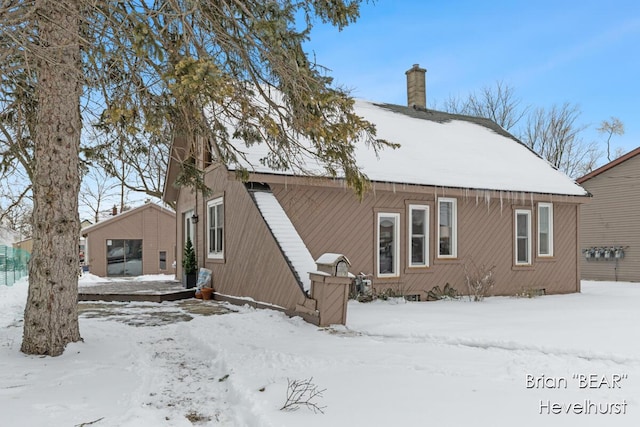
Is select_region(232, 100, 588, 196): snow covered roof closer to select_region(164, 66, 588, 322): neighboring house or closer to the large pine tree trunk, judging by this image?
select_region(164, 66, 588, 322): neighboring house

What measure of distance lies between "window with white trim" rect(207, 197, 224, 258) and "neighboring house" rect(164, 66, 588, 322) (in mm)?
37

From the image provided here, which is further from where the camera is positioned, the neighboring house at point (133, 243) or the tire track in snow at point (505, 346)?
the neighboring house at point (133, 243)

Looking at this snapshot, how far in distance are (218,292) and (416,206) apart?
4.85 m

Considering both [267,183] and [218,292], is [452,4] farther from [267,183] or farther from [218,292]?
[218,292]

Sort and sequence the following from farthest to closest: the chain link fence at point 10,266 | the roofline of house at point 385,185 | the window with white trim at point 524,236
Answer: the chain link fence at point 10,266
the window with white trim at point 524,236
the roofline of house at point 385,185

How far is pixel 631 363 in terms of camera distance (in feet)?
16.1

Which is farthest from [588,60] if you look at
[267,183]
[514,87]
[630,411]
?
[630,411]

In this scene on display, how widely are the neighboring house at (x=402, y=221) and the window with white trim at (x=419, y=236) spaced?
0.08 ft

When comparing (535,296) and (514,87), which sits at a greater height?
(514,87)

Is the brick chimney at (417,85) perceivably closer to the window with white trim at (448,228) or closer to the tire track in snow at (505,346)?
the window with white trim at (448,228)

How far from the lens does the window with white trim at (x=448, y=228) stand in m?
11.6

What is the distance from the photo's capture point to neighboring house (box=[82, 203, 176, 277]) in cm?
2345

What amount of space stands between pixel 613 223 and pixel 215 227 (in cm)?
1479

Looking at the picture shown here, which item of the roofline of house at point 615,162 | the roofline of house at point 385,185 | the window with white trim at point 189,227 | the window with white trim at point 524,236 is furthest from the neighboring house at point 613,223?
the window with white trim at point 189,227
